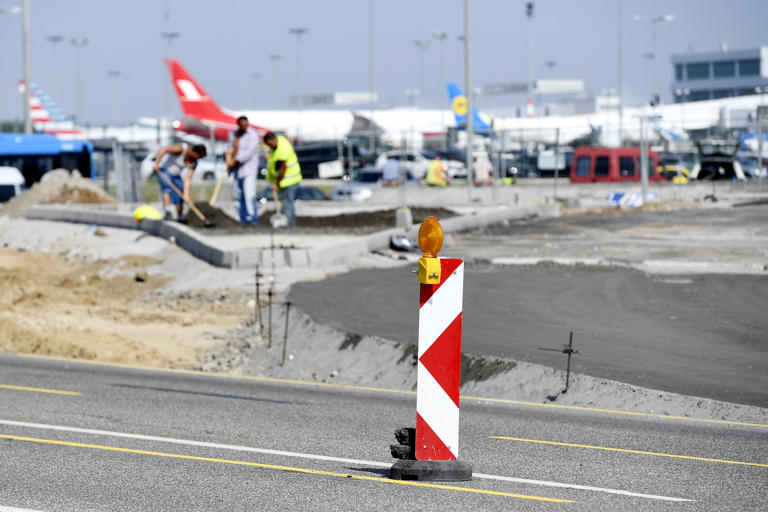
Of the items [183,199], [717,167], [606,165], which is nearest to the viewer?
[183,199]

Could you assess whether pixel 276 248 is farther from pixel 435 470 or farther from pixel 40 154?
pixel 40 154

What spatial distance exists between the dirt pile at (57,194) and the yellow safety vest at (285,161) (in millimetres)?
13959

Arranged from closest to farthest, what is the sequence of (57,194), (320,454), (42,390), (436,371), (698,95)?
(436,371) → (320,454) → (42,390) → (57,194) → (698,95)

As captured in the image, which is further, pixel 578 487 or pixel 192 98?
pixel 192 98

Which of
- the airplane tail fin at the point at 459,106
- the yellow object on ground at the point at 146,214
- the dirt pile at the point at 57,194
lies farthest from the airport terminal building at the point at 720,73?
the yellow object on ground at the point at 146,214

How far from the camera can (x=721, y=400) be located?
406 inches

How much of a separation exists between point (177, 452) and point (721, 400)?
4.39 m

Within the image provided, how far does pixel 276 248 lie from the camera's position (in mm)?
20297

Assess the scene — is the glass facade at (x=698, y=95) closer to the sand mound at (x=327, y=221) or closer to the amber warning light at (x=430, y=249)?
the sand mound at (x=327, y=221)

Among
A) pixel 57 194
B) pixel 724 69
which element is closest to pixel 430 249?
pixel 57 194

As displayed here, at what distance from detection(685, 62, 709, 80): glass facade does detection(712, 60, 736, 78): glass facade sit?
4.26 feet

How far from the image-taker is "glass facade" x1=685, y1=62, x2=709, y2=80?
159000 millimetres

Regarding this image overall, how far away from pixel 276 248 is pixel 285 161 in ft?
9.28

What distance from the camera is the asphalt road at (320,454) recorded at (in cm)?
687
